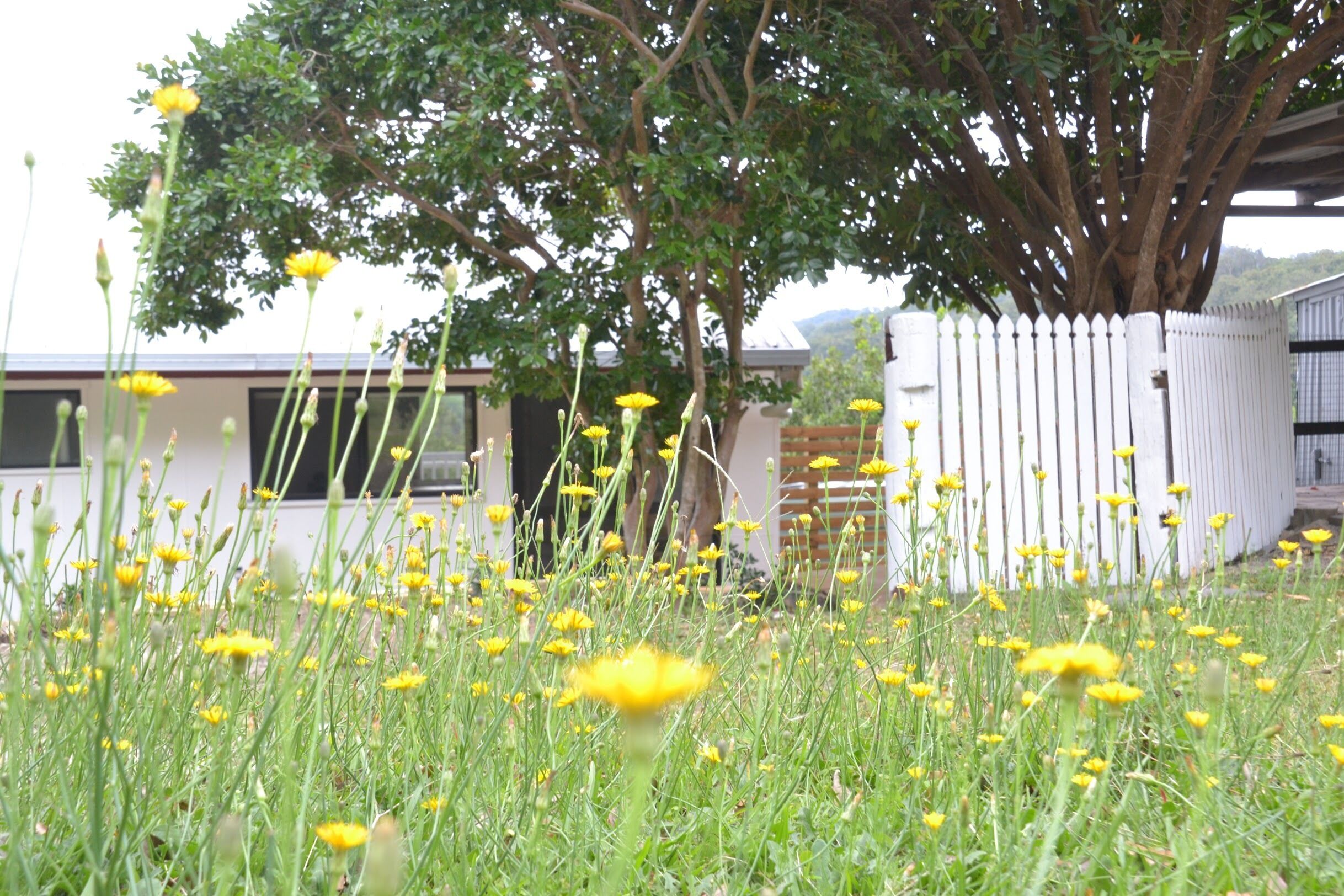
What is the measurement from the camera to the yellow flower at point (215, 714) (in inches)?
66.0

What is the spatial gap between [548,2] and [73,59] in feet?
100

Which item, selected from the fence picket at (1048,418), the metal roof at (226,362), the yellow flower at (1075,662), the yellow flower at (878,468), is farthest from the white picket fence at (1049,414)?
the yellow flower at (1075,662)

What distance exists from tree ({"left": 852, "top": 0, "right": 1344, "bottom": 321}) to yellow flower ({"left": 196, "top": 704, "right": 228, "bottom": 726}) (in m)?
6.58

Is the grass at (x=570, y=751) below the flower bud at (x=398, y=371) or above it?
below

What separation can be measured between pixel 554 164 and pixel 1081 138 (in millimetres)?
4395

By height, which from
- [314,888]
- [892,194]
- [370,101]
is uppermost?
[370,101]

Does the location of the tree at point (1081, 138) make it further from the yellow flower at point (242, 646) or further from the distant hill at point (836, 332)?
the yellow flower at point (242, 646)

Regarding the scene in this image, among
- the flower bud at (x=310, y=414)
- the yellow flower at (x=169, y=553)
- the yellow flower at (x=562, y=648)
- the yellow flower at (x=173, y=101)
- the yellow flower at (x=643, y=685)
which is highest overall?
the yellow flower at (x=173, y=101)

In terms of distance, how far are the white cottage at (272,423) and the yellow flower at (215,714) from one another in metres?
8.44

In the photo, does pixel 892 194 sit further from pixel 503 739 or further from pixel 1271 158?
pixel 503 739

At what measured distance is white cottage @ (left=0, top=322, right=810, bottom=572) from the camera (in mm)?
10531

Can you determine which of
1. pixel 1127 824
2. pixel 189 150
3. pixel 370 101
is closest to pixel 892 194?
pixel 370 101

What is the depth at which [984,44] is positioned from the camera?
7.81 metres

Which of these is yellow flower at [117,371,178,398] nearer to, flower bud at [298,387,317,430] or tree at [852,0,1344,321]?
flower bud at [298,387,317,430]
